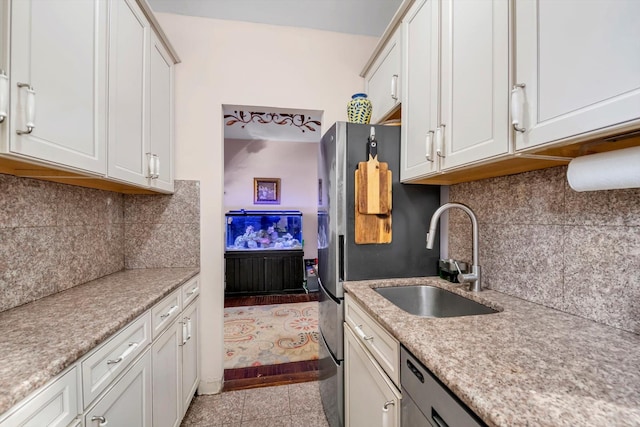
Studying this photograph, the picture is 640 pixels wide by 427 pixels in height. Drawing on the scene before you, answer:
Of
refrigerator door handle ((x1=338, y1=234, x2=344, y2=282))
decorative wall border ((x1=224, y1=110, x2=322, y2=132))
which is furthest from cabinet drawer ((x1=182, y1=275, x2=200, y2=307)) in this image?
decorative wall border ((x1=224, y1=110, x2=322, y2=132))

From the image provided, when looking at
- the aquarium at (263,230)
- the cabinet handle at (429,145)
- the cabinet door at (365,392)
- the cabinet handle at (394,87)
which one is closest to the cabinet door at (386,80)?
the cabinet handle at (394,87)

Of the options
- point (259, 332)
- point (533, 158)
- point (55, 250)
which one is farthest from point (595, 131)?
point (259, 332)

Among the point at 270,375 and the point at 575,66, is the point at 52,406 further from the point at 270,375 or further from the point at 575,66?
the point at 270,375

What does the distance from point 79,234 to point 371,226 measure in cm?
157

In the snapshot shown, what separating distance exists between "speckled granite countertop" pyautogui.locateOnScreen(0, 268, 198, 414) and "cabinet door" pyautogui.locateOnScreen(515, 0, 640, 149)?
1395mm

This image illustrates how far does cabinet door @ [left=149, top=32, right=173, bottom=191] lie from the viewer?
5.42ft

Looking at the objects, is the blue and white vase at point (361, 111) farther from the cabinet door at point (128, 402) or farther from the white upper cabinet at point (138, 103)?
the cabinet door at point (128, 402)

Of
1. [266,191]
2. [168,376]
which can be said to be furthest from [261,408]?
[266,191]

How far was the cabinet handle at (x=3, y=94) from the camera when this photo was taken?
28.6 inches

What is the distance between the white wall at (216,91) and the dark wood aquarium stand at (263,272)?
7.29 ft

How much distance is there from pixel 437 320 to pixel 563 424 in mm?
487

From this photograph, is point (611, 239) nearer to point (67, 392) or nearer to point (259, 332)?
point (67, 392)

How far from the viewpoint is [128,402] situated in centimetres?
104

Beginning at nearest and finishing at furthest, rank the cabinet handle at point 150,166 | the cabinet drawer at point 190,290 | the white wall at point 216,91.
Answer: the cabinet handle at point 150,166
the cabinet drawer at point 190,290
the white wall at point 216,91
